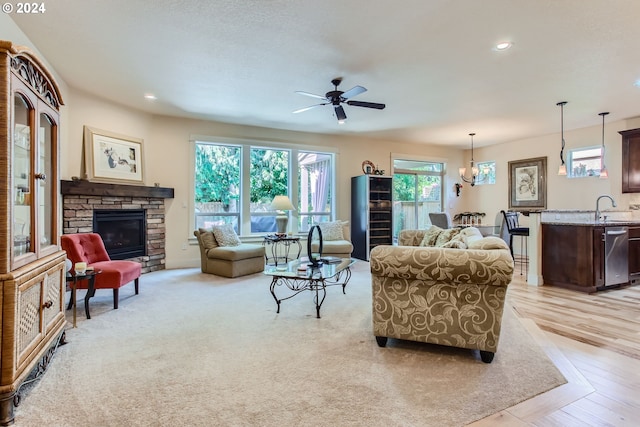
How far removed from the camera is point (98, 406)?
173cm

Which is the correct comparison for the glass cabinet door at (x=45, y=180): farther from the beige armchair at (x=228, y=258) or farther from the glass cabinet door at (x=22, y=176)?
the beige armchair at (x=228, y=258)

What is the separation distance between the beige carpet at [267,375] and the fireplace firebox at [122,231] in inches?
72.5

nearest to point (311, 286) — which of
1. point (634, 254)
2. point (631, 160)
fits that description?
point (634, 254)

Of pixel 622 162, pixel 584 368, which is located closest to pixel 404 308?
pixel 584 368

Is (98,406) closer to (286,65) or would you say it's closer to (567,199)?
(286,65)

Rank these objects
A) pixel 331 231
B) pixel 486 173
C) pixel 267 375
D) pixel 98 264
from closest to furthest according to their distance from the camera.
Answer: pixel 267 375, pixel 98 264, pixel 331 231, pixel 486 173

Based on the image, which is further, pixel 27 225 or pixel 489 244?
pixel 489 244

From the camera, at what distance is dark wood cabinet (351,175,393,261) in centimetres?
672

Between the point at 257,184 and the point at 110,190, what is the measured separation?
2.49 meters

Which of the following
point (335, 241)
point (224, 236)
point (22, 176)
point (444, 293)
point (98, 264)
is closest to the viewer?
point (22, 176)

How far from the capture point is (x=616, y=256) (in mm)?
4270

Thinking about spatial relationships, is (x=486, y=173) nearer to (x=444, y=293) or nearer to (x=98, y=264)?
(x=444, y=293)

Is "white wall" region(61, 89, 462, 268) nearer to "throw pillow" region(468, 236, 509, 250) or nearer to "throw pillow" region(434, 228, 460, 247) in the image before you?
"throw pillow" region(434, 228, 460, 247)

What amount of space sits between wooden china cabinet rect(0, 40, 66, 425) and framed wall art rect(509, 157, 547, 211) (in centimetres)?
818
